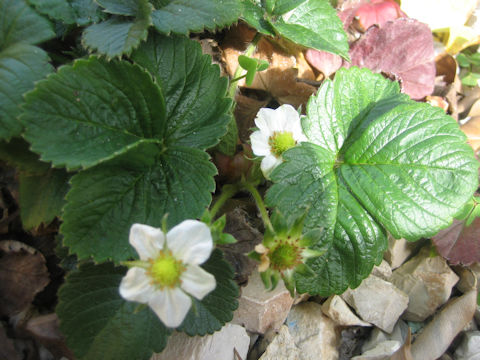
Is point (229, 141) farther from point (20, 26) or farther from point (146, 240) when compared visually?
point (20, 26)

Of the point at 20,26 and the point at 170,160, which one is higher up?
the point at 20,26

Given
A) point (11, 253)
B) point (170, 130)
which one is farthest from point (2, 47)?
point (11, 253)

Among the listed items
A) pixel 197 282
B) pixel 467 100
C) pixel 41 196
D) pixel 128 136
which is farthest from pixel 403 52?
pixel 41 196

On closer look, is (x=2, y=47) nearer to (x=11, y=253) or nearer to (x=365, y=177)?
(x=11, y=253)

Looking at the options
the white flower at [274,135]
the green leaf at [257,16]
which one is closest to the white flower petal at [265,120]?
the white flower at [274,135]

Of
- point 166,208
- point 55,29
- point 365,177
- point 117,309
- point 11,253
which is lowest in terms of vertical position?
point 11,253

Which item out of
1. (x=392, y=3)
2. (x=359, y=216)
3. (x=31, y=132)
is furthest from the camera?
(x=392, y=3)
